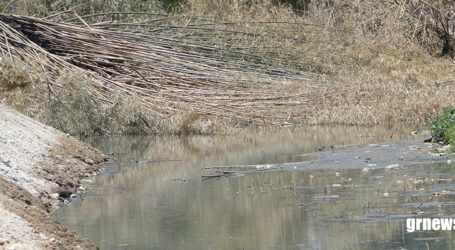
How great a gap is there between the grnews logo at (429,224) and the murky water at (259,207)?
0.38ft

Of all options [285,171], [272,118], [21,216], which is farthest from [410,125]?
[21,216]

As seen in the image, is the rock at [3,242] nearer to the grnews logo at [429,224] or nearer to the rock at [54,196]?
the grnews logo at [429,224]

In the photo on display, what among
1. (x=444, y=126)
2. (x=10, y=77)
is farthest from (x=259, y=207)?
(x=10, y=77)

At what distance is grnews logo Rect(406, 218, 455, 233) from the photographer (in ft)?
23.8

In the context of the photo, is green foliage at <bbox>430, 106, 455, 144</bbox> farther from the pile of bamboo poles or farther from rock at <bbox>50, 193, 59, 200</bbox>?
the pile of bamboo poles

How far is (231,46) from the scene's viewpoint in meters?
22.8

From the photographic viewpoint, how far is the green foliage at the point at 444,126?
40.3ft

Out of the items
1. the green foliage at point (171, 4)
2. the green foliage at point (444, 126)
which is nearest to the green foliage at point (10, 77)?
the green foliage at point (444, 126)

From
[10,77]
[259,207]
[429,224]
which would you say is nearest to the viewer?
[429,224]

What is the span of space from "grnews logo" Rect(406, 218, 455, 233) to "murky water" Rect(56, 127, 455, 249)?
12 centimetres

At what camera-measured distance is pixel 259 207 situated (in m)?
9.15

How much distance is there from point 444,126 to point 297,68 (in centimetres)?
1059

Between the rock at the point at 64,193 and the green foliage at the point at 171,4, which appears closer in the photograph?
the rock at the point at 64,193

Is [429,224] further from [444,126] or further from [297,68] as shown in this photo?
[297,68]
